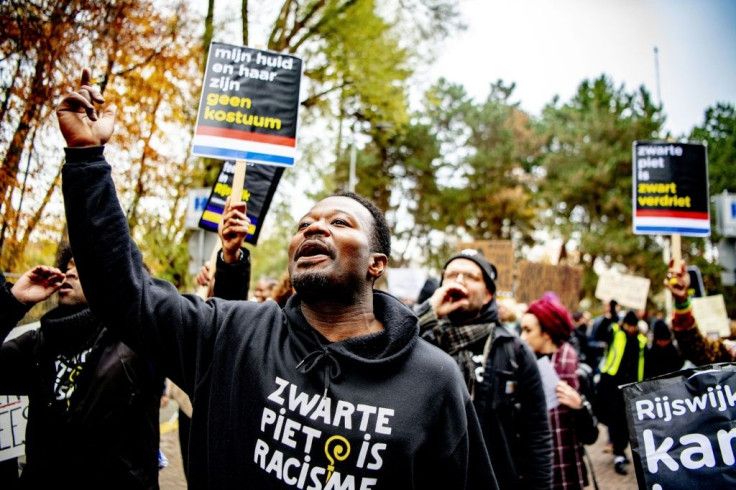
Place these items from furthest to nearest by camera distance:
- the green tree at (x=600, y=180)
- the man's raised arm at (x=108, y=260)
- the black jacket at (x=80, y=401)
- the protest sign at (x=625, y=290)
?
the green tree at (x=600, y=180) → the protest sign at (x=625, y=290) → the black jacket at (x=80, y=401) → the man's raised arm at (x=108, y=260)

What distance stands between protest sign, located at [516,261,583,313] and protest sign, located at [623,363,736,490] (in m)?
9.77

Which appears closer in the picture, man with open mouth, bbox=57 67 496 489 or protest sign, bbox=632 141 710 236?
man with open mouth, bbox=57 67 496 489

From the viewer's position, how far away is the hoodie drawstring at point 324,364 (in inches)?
60.4

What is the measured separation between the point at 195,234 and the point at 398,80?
870 cm

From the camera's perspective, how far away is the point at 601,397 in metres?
7.29

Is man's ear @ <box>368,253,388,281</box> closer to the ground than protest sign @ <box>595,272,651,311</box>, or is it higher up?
closer to the ground

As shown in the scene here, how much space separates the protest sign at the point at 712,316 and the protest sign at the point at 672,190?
1.92m

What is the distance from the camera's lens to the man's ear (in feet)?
6.20

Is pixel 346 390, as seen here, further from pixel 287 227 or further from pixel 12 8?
pixel 287 227

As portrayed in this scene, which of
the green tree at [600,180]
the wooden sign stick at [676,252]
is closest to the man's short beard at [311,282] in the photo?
the wooden sign stick at [676,252]

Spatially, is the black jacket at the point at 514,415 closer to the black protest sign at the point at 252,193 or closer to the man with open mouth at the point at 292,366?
the man with open mouth at the point at 292,366

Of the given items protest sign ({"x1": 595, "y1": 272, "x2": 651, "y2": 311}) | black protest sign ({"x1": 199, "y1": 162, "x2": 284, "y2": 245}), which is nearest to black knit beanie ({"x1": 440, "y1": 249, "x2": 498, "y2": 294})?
black protest sign ({"x1": 199, "y1": 162, "x2": 284, "y2": 245})

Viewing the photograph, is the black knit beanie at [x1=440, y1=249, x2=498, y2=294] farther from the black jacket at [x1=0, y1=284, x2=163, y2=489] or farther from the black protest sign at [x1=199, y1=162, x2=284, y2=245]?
the black jacket at [x1=0, y1=284, x2=163, y2=489]

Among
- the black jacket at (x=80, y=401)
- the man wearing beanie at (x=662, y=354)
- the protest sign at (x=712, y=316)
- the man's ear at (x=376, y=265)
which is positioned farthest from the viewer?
the man wearing beanie at (x=662, y=354)
